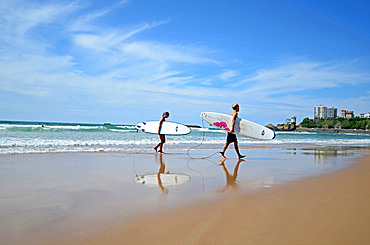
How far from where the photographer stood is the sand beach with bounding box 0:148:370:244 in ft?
7.43

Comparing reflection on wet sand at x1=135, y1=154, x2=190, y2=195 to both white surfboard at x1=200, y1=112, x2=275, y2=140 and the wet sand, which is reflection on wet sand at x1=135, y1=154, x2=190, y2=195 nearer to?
the wet sand

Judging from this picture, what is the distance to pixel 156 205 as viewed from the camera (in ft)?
10.2

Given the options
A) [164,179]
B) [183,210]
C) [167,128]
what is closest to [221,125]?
[167,128]

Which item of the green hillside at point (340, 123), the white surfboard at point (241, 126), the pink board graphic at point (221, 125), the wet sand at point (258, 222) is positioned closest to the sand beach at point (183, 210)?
the wet sand at point (258, 222)

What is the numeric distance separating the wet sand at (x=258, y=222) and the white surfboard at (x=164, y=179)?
1.07 meters

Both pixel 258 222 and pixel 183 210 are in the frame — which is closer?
pixel 258 222

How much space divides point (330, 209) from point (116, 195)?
2607 millimetres

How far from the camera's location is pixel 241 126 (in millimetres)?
8922

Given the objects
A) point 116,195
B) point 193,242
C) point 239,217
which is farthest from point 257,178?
point 193,242

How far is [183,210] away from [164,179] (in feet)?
5.97

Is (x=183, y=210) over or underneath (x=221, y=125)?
underneath

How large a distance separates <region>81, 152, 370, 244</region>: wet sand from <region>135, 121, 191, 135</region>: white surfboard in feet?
22.4

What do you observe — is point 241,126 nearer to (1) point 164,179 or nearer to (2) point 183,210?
(1) point 164,179

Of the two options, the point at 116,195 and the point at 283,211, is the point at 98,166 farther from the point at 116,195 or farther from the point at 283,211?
the point at 283,211
